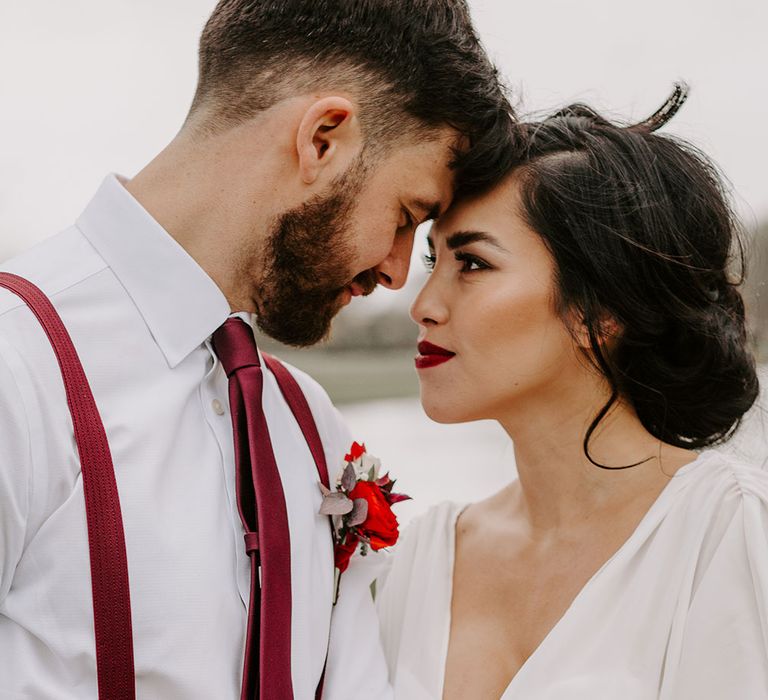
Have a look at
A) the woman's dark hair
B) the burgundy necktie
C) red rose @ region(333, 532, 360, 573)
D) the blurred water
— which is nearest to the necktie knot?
the burgundy necktie

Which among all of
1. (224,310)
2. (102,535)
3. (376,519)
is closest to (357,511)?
(376,519)

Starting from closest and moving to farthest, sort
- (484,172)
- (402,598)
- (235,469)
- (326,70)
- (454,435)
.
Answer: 1. (235,469)
2. (326,70)
3. (484,172)
4. (402,598)
5. (454,435)

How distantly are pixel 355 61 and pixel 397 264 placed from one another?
464 millimetres

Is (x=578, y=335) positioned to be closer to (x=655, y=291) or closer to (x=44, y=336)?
(x=655, y=291)

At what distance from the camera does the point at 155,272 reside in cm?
179

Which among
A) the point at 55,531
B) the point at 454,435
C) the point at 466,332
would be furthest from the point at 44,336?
the point at 454,435

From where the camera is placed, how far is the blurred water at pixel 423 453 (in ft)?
19.8

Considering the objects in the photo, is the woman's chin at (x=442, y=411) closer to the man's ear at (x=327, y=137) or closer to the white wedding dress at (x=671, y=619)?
the white wedding dress at (x=671, y=619)

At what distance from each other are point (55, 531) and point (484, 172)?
1283 mm

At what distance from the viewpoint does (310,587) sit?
1.85 metres

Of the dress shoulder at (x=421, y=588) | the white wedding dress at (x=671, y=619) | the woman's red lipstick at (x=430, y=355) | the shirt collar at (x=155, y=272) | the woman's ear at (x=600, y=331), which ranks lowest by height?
the dress shoulder at (x=421, y=588)

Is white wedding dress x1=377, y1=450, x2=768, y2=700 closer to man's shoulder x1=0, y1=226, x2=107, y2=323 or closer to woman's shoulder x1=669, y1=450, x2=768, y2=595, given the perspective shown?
woman's shoulder x1=669, y1=450, x2=768, y2=595

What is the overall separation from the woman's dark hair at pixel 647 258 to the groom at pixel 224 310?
24 cm

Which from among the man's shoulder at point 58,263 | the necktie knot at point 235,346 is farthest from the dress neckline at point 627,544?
the man's shoulder at point 58,263
